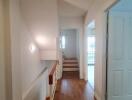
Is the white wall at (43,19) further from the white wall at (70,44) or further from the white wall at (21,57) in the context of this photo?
the white wall at (70,44)

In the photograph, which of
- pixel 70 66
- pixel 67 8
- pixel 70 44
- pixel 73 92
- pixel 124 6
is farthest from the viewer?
pixel 70 44

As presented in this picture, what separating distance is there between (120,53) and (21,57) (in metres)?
2.69

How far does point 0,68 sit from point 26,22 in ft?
9.81

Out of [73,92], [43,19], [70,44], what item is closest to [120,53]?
[73,92]

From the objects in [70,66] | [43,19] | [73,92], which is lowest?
[73,92]

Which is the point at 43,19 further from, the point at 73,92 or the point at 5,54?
the point at 5,54

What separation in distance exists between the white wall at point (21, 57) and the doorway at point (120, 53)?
172 cm

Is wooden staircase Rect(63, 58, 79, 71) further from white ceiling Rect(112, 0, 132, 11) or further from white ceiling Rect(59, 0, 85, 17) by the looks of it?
white ceiling Rect(112, 0, 132, 11)

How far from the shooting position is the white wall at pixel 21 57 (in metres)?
1.95

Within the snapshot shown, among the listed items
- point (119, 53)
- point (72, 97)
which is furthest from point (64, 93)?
point (119, 53)

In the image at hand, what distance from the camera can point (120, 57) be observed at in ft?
11.3

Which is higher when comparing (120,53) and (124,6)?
(124,6)

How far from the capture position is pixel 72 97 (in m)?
4.02

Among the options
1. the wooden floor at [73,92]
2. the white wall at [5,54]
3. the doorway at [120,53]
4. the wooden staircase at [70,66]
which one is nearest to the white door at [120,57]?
the doorway at [120,53]
